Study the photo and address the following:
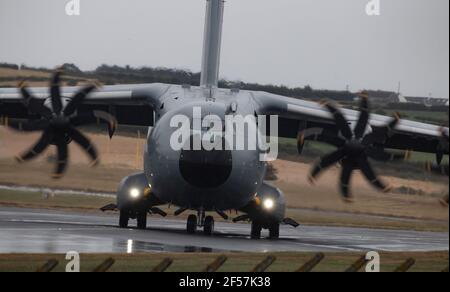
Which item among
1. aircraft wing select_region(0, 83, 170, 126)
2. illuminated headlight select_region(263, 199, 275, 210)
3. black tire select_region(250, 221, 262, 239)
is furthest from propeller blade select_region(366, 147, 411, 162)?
aircraft wing select_region(0, 83, 170, 126)

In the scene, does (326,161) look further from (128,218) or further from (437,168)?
(128,218)

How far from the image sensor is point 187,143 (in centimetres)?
2638

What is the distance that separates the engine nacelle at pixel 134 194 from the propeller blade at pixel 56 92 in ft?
9.21

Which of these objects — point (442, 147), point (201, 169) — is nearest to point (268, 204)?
point (201, 169)

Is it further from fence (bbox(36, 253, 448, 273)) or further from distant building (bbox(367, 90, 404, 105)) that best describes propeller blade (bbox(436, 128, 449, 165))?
fence (bbox(36, 253, 448, 273))

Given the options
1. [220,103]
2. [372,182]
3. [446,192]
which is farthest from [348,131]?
[446,192]

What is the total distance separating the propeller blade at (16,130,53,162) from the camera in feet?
96.1

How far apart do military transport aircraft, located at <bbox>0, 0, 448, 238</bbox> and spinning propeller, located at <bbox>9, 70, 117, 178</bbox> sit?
0.03 m

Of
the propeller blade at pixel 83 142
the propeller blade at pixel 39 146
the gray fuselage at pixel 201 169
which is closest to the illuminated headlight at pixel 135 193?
the propeller blade at pixel 83 142

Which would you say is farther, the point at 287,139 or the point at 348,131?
the point at 287,139

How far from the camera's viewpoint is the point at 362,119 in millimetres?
29094
